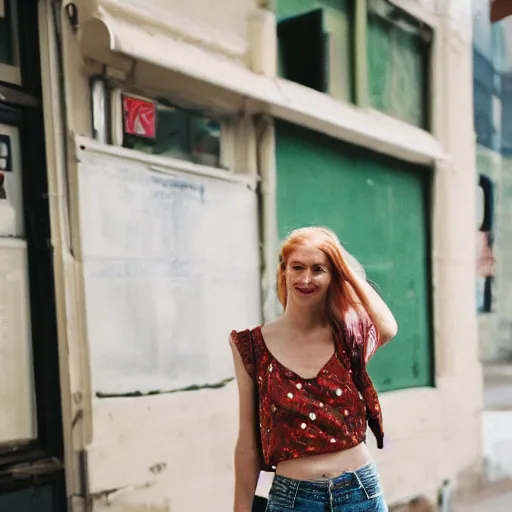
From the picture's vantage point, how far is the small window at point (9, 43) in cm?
153

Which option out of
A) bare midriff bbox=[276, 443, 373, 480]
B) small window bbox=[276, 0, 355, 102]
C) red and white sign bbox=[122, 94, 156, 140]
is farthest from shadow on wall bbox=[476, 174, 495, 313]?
red and white sign bbox=[122, 94, 156, 140]

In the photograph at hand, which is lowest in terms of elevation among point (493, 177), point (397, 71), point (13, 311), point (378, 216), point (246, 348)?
point (246, 348)

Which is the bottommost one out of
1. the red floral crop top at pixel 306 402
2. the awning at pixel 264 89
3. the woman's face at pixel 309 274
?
the red floral crop top at pixel 306 402

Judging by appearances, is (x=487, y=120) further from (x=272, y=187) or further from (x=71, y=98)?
(x=71, y=98)

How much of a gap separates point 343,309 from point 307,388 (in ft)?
0.73

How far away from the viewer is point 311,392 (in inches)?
61.1

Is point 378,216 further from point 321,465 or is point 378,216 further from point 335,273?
point 321,465

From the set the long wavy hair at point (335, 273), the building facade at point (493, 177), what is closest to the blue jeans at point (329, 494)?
the long wavy hair at point (335, 273)

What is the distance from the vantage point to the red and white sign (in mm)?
1724

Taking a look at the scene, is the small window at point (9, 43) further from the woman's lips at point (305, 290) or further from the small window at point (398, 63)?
the small window at point (398, 63)

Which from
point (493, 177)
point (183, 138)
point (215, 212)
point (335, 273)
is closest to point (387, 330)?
point (335, 273)

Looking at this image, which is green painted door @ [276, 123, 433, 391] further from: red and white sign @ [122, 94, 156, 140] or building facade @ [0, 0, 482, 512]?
red and white sign @ [122, 94, 156, 140]

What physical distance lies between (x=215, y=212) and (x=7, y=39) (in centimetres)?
71

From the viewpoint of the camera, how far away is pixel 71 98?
161cm
